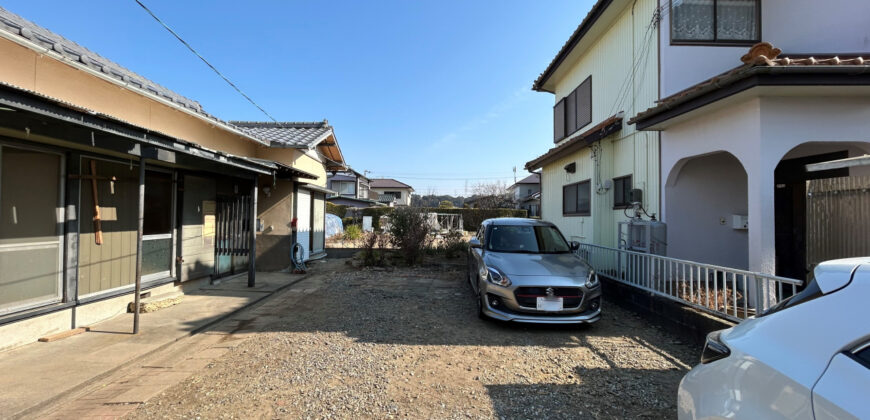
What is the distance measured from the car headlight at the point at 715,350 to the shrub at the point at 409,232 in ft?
27.4

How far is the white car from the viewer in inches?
42.1

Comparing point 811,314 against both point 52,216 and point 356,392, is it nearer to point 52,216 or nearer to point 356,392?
point 356,392

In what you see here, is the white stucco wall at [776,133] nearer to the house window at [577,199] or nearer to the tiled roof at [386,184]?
the house window at [577,199]

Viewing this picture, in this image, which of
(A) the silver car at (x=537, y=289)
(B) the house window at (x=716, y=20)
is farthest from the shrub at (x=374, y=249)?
(B) the house window at (x=716, y=20)

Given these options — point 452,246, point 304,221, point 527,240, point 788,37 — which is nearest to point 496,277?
point 527,240

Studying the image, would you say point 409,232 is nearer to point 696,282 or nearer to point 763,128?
point 696,282

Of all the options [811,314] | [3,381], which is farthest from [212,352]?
[811,314]

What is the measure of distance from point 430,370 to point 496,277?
5.52ft

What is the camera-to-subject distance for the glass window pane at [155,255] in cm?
555

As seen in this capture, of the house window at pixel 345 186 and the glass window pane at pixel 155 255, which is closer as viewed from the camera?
the glass window pane at pixel 155 255

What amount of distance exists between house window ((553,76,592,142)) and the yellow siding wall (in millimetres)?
207

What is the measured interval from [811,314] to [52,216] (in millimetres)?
6661

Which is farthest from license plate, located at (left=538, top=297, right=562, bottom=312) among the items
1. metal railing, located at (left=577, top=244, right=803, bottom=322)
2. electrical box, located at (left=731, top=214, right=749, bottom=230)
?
electrical box, located at (left=731, top=214, right=749, bottom=230)

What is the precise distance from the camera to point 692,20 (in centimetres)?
627
